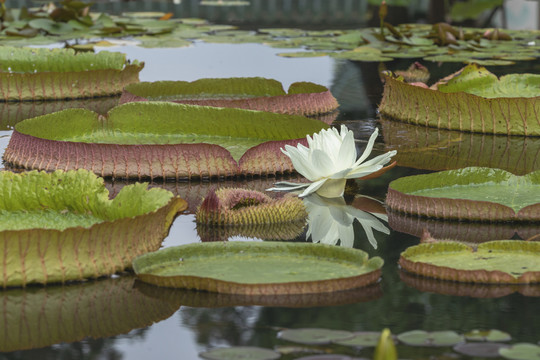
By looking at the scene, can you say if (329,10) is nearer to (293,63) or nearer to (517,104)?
(293,63)

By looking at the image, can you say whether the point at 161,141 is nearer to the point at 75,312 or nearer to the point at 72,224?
the point at 72,224

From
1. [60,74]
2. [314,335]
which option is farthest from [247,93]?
[314,335]

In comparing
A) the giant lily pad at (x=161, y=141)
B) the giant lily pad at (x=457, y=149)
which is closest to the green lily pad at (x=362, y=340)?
the giant lily pad at (x=161, y=141)

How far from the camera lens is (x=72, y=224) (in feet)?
12.2

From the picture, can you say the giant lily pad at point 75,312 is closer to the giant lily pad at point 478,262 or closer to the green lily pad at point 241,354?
the green lily pad at point 241,354

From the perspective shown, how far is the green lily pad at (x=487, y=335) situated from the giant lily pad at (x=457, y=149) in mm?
2649

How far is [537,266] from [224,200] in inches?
54.0

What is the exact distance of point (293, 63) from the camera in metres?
9.70

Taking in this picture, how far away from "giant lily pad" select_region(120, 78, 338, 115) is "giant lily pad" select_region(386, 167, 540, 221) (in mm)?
2372

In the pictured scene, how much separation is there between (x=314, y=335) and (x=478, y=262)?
0.90 meters

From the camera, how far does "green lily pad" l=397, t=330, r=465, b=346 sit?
2.68 meters

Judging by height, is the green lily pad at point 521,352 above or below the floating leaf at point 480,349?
above

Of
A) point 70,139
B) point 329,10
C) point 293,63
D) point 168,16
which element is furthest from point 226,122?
point 329,10

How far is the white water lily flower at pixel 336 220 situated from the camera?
13.0 ft
